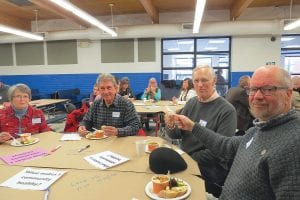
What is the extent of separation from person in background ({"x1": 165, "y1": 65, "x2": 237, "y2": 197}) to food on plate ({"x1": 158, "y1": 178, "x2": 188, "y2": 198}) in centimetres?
67

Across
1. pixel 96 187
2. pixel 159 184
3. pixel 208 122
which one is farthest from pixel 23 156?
pixel 208 122

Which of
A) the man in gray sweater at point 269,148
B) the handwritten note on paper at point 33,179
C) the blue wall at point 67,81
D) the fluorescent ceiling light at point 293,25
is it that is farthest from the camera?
the blue wall at point 67,81

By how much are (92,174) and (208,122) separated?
46.8 inches

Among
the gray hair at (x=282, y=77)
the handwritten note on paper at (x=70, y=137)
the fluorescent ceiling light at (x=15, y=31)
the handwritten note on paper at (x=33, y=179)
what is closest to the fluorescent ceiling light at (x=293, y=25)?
the gray hair at (x=282, y=77)

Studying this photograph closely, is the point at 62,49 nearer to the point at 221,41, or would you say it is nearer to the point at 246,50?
the point at 221,41

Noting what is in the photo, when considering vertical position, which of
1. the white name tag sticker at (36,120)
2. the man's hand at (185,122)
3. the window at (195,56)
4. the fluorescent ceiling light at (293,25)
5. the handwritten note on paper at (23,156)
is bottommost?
the handwritten note on paper at (23,156)

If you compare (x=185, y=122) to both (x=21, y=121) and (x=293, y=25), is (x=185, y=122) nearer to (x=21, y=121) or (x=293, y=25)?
(x=21, y=121)

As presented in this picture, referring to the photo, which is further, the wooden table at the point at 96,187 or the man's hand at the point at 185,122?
the man's hand at the point at 185,122

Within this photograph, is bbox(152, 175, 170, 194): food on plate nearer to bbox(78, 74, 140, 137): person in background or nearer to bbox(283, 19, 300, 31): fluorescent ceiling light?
bbox(78, 74, 140, 137): person in background

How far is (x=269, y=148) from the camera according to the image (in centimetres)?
122

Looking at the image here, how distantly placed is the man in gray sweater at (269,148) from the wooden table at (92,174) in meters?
0.25

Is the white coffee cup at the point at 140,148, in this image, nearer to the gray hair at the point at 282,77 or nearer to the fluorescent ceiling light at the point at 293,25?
the gray hair at the point at 282,77

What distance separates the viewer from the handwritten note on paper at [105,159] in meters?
1.77

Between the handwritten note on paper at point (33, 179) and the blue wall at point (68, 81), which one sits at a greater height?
the blue wall at point (68, 81)
